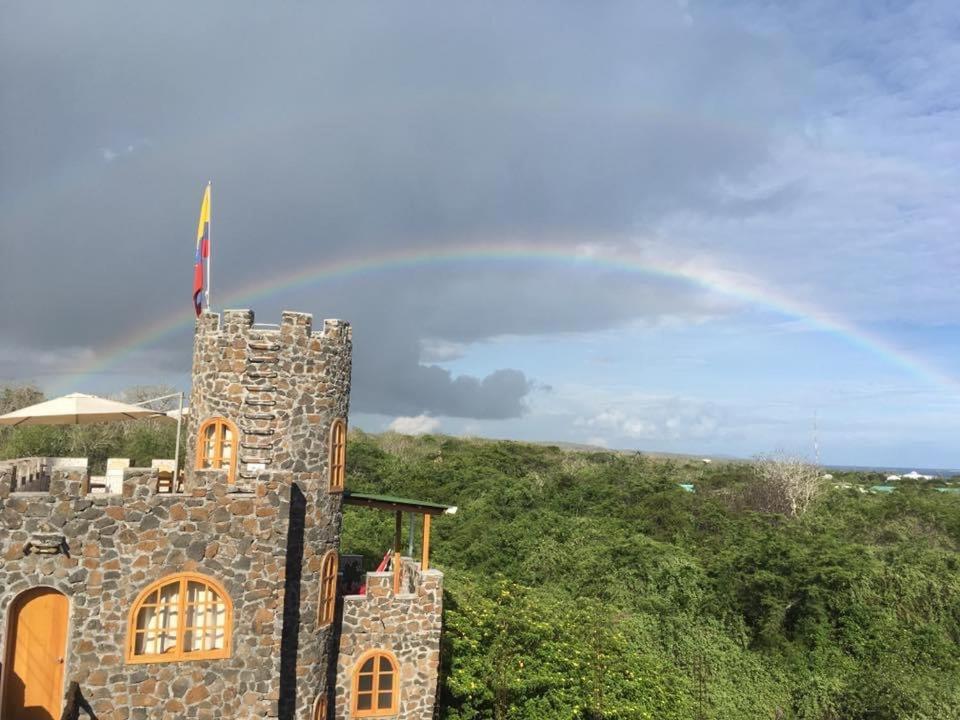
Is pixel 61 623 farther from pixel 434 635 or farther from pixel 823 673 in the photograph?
pixel 823 673

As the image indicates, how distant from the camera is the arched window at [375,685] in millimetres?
14492

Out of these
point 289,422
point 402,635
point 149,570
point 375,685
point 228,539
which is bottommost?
point 375,685

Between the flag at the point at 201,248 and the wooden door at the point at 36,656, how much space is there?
641cm

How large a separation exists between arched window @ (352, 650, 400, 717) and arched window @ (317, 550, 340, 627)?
54.8 inches

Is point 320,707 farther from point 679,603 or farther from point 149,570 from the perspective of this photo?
point 679,603

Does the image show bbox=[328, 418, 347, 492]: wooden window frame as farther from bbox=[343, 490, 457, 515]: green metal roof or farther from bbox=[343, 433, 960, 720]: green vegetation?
bbox=[343, 433, 960, 720]: green vegetation

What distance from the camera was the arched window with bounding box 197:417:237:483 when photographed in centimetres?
1304

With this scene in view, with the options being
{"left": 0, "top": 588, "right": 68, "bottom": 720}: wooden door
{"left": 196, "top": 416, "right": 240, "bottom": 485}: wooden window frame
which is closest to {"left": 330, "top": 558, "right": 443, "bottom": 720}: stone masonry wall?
{"left": 196, "top": 416, "right": 240, "bottom": 485}: wooden window frame

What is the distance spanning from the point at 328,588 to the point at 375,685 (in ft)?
8.20

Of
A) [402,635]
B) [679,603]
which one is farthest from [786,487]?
[402,635]

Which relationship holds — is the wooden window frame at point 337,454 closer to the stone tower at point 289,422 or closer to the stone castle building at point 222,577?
the stone castle building at point 222,577

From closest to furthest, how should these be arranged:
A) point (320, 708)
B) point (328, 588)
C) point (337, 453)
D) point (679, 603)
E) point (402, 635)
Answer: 1. point (320, 708)
2. point (328, 588)
3. point (337, 453)
4. point (402, 635)
5. point (679, 603)

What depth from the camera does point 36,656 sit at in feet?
34.7

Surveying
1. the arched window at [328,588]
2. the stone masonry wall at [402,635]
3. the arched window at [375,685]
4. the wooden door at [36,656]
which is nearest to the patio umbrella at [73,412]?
the wooden door at [36,656]
